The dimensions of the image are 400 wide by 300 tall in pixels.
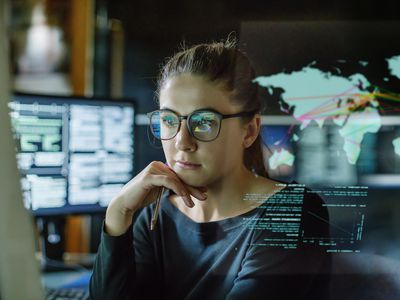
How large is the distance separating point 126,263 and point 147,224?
0.07m

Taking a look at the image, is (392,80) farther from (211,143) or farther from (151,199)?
(151,199)

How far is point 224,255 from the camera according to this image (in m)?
0.76

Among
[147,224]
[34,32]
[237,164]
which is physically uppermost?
[34,32]

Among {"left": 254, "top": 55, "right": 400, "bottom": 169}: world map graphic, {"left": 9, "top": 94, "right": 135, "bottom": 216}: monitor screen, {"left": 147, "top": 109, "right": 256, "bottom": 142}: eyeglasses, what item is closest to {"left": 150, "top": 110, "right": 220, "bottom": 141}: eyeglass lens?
{"left": 147, "top": 109, "right": 256, "bottom": 142}: eyeglasses

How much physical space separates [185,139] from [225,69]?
128 millimetres

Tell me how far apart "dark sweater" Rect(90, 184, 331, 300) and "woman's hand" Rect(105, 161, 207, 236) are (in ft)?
0.04

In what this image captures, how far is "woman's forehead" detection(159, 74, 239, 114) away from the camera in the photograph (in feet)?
2.41

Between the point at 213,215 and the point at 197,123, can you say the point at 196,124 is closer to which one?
the point at 197,123

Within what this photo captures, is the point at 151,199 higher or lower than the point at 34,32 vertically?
lower

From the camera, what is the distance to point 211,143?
74 centimetres

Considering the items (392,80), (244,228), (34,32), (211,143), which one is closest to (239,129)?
(211,143)

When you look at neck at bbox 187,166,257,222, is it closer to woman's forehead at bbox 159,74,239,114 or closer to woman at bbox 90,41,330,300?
woman at bbox 90,41,330,300

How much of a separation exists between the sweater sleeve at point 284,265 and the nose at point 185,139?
0.18 meters

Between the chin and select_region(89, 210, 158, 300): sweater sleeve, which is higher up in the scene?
the chin
